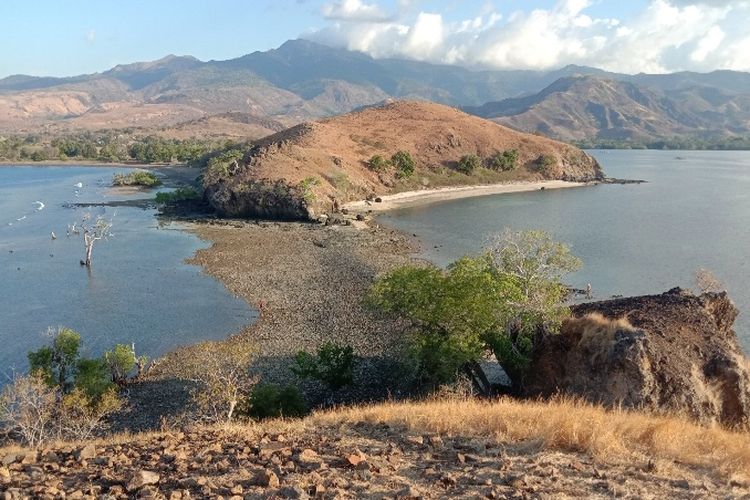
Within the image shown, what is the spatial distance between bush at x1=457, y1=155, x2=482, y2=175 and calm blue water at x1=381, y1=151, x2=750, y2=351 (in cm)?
1551

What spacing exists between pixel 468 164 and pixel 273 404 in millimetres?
114249

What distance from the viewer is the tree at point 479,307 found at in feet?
82.6

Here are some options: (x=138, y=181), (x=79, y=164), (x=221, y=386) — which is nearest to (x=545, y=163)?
(x=138, y=181)

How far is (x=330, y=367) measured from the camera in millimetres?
28969

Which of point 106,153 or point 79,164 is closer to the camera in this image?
point 79,164

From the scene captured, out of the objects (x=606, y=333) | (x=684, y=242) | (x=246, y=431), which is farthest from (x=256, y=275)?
(x=684, y=242)

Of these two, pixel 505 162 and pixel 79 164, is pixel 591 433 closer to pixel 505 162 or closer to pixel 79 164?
pixel 505 162

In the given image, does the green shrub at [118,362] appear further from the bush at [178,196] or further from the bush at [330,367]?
the bush at [178,196]

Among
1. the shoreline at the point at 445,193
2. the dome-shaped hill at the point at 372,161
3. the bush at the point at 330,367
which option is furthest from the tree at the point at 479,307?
the shoreline at the point at 445,193

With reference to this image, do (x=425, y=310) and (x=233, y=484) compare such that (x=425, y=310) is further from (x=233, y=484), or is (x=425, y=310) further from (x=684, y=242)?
(x=684, y=242)

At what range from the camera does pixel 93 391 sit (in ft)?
87.8

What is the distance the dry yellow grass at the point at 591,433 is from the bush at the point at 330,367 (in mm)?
13910

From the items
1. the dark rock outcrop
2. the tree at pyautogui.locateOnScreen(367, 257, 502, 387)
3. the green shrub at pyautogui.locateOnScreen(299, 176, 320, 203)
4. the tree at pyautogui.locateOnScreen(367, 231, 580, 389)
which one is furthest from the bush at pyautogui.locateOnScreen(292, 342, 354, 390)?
the green shrub at pyautogui.locateOnScreen(299, 176, 320, 203)

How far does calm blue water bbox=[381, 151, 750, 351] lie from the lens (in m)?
53.6
